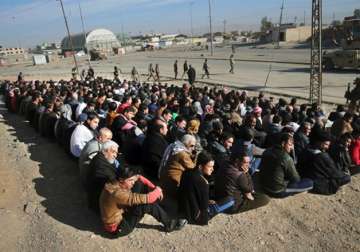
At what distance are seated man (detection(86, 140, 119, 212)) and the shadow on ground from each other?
0.32 meters

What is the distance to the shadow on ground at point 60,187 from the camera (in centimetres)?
627

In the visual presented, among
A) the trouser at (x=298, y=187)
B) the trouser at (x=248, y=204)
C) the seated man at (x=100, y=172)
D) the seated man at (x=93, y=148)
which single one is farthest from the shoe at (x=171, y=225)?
the trouser at (x=298, y=187)

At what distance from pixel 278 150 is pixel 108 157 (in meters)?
2.82

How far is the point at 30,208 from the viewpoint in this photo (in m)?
6.71

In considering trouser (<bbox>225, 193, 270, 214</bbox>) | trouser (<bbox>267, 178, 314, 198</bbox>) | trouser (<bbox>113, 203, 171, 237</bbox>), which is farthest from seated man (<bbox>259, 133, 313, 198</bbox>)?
trouser (<bbox>113, 203, 171, 237</bbox>)

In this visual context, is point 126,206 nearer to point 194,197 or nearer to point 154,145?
point 194,197

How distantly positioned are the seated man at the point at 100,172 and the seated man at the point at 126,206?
1.40 ft

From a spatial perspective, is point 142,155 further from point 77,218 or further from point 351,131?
point 351,131

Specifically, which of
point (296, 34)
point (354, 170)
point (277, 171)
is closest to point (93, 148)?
point (277, 171)

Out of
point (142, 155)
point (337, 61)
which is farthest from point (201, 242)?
point (337, 61)

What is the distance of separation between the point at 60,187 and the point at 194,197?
11.0 feet

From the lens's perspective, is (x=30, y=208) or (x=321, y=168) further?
(x=30, y=208)

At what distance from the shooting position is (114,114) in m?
9.59

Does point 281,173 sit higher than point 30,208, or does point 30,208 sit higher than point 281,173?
point 281,173
